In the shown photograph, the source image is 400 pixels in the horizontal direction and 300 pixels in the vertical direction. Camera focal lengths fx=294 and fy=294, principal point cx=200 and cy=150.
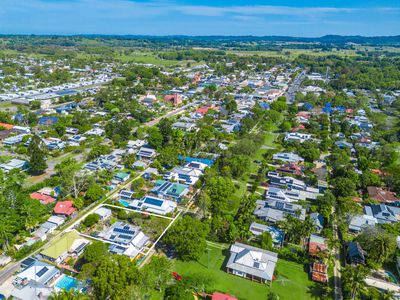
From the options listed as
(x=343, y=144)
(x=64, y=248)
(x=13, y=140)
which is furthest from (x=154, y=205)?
(x=343, y=144)

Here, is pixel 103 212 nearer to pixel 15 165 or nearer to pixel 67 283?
pixel 67 283

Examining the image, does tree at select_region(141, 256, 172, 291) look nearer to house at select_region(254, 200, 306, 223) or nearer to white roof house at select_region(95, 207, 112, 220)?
white roof house at select_region(95, 207, 112, 220)

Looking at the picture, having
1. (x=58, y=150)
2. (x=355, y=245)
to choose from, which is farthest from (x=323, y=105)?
(x=58, y=150)

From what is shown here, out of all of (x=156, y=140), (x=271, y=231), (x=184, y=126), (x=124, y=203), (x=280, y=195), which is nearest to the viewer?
(x=271, y=231)

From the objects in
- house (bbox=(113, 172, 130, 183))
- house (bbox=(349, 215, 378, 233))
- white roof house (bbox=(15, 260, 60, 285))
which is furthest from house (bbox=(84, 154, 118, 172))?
house (bbox=(349, 215, 378, 233))

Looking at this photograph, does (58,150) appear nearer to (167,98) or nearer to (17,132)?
(17,132)

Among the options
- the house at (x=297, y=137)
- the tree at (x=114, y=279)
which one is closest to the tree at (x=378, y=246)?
the tree at (x=114, y=279)

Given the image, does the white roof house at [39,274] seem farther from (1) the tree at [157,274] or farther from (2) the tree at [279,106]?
(2) the tree at [279,106]
